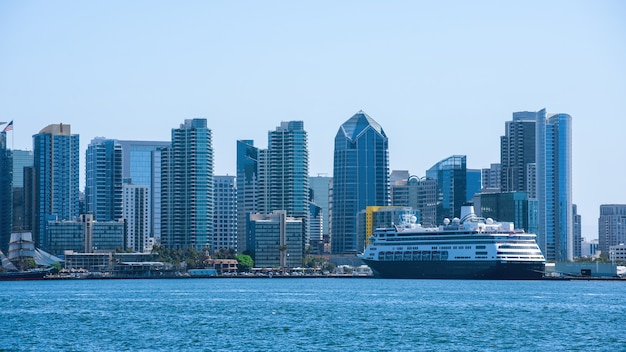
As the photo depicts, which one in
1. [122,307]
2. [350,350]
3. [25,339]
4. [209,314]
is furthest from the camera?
[122,307]

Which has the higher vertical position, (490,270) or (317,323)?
(490,270)

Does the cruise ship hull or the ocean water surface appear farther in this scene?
the cruise ship hull

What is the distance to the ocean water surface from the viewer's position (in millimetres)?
73812

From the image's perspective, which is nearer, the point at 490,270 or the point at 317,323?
the point at 317,323

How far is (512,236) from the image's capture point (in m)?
195

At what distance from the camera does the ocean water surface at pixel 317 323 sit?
2906 inches

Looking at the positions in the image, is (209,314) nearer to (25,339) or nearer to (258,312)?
(258,312)

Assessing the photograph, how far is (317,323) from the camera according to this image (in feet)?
294

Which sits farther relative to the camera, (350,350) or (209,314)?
(209,314)

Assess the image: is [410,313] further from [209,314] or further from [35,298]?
[35,298]

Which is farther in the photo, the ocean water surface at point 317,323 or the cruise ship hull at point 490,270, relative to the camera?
the cruise ship hull at point 490,270

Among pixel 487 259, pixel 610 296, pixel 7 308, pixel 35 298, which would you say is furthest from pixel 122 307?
pixel 487 259

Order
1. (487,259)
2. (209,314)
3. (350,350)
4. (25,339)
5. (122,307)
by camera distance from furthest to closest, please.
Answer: (487,259)
(122,307)
(209,314)
(25,339)
(350,350)

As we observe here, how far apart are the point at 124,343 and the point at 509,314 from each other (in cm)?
3846
